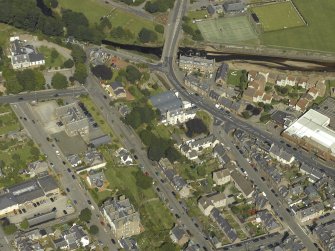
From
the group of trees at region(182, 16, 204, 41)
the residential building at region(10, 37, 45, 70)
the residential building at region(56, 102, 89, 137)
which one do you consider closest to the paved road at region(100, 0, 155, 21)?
the group of trees at region(182, 16, 204, 41)

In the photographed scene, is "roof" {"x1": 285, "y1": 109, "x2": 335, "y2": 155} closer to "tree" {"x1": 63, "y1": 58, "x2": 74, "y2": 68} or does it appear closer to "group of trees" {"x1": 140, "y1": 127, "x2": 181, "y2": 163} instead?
"group of trees" {"x1": 140, "y1": 127, "x2": 181, "y2": 163}

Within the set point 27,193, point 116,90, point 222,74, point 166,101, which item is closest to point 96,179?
point 27,193

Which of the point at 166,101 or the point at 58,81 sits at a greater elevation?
the point at 58,81

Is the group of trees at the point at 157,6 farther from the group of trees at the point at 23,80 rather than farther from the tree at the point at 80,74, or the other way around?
the group of trees at the point at 23,80

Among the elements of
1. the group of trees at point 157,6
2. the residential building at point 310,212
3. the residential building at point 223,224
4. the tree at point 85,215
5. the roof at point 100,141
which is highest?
the group of trees at point 157,6

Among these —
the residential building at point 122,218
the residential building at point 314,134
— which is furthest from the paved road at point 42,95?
the residential building at point 314,134

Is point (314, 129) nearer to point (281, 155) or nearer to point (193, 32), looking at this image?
point (281, 155)
